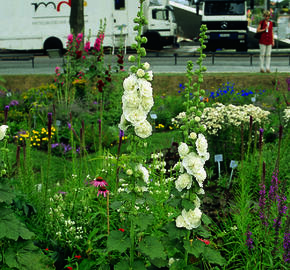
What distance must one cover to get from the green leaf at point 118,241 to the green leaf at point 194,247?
345 mm

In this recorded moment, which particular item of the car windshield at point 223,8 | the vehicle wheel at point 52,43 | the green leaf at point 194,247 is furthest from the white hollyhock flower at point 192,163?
the vehicle wheel at point 52,43

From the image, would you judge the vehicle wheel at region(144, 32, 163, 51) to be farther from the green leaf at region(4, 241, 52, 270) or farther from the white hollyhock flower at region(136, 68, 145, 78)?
the white hollyhock flower at region(136, 68, 145, 78)

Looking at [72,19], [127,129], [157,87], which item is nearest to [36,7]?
[72,19]

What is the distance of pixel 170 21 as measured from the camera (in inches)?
1021

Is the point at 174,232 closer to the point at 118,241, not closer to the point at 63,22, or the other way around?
the point at 118,241

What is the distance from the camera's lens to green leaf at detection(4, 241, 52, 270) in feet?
10.0

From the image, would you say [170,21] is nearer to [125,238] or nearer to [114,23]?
[114,23]

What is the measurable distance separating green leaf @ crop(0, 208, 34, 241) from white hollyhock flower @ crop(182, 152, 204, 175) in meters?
1.13

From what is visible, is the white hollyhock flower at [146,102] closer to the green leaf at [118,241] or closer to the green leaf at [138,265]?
the green leaf at [118,241]

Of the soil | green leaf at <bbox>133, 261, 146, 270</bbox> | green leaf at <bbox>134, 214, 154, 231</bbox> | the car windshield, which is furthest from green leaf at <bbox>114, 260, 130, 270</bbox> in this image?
the car windshield

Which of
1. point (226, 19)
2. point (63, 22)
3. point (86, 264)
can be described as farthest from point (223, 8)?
point (86, 264)

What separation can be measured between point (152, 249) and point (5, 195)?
96cm

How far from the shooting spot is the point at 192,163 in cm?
262

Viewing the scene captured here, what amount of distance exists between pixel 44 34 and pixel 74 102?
16368 millimetres
